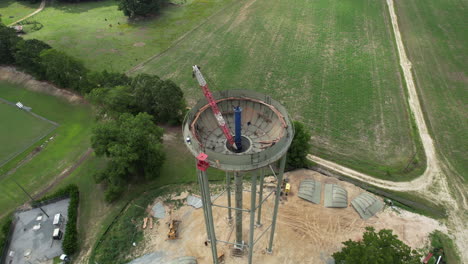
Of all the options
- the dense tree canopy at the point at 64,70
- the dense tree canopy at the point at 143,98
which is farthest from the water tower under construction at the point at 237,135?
the dense tree canopy at the point at 64,70

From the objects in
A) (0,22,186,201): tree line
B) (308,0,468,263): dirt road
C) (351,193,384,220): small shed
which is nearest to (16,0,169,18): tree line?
(0,22,186,201): tree line

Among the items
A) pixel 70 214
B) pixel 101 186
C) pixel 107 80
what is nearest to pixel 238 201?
pixel 70 214

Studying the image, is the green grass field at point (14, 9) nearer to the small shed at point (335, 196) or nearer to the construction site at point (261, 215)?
the construction site at point (261, 215)

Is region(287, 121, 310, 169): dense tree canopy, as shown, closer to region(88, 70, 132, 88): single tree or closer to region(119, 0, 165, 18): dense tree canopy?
region(88, 70, 132, 88): single tree

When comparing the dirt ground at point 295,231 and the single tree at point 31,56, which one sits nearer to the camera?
the dirt ground at point 295,231

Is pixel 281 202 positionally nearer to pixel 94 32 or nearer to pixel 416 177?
pixel 416 177

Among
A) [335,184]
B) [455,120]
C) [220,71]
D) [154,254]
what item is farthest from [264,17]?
[154,254]

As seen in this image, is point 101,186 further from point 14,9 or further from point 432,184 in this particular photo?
point 14,9
